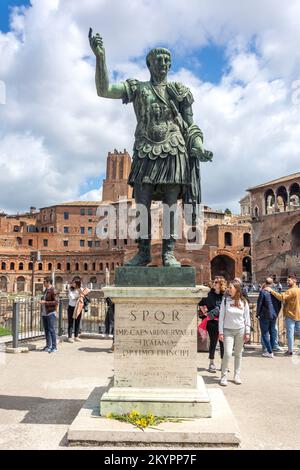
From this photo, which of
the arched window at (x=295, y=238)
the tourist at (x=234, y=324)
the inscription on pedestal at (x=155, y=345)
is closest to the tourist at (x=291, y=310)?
the tourist at (x=234, y=324)

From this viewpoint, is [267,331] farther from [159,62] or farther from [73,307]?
[159,62]

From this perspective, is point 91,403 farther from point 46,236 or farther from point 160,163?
point 46,236

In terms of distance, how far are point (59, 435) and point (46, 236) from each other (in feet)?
252

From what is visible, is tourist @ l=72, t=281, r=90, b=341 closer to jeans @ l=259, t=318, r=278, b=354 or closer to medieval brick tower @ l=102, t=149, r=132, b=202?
jeans @ l=259, t=318, r=278, b=354

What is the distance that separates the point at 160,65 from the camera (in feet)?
17.7

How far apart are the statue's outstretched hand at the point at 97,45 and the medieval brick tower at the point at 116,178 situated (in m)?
86.9

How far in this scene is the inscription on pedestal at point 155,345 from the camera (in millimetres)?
4820

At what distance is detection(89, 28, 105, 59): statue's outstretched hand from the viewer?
515 cm

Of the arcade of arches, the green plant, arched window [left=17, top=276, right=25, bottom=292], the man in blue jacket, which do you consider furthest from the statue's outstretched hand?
arched window [left=17, top=276, right=25, bottom=292]

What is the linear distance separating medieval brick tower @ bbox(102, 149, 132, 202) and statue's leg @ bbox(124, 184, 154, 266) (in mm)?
86879

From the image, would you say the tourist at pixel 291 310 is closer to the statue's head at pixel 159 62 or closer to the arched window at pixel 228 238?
the statue's head at pixel 159 62

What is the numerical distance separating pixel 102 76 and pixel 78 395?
14.1 ft

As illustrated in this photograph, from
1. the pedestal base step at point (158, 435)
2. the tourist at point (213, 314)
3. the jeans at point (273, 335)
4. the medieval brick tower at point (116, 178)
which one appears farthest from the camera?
the medieval brick tower at point (116, 178)

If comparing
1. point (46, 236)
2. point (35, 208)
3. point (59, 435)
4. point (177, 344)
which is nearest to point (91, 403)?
point (59, 435)
